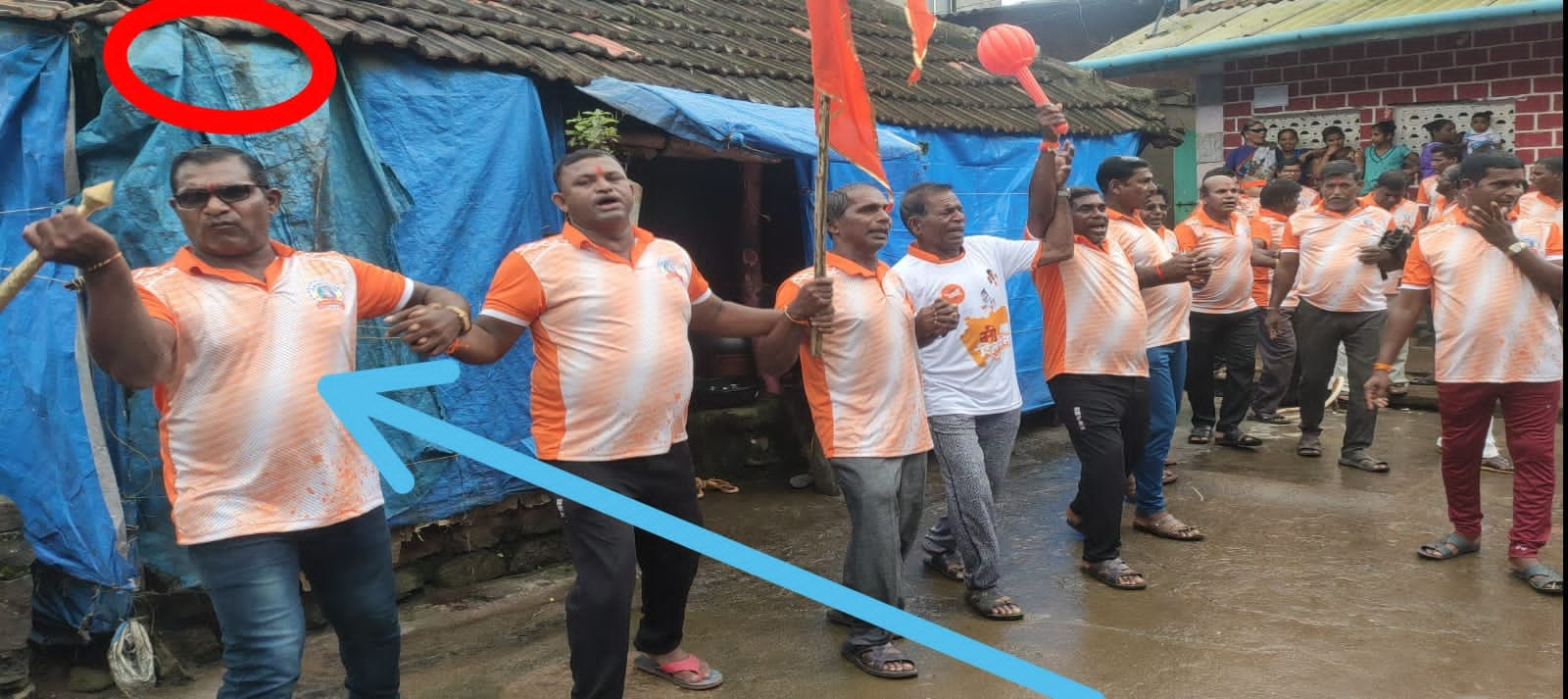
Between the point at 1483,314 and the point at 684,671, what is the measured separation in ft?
11.8

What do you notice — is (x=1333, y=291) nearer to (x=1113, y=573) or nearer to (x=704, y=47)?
(x=1113, y=573)

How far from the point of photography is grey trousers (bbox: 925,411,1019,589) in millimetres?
4754

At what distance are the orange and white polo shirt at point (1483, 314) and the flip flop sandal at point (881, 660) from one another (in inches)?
109

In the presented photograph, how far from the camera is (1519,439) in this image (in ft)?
17.0

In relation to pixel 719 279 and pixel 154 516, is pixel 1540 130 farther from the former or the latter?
pixel 154 516

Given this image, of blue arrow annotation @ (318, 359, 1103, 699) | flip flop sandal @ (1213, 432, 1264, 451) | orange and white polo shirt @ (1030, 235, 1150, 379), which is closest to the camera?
blue arrow annotation @ (318, 359, 1103, 699)

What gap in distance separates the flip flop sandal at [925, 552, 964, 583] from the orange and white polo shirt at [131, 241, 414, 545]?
10.0ft

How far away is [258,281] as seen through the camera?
10.2 feet

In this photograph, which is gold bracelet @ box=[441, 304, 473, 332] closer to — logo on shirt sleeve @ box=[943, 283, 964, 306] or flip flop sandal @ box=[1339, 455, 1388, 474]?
logo on shirt sleeve @ box=[943, 283, 964, 306]

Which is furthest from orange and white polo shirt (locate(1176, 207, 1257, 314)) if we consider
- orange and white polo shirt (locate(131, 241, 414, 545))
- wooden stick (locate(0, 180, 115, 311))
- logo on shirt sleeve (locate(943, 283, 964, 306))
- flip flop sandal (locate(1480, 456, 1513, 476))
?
wooden stick (locate(0, 180, 115, 311))

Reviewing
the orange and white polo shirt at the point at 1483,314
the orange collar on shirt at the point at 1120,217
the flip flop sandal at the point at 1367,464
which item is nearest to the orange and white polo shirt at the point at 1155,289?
the orange collar on shirt at the point at 1120,217

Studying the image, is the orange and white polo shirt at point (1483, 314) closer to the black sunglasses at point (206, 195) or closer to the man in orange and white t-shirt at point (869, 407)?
the man in orange and white t-shirt at point (869, 407)

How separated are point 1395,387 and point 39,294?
29.9 ft

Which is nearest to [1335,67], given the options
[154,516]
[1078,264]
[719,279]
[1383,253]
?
[1383,253]
